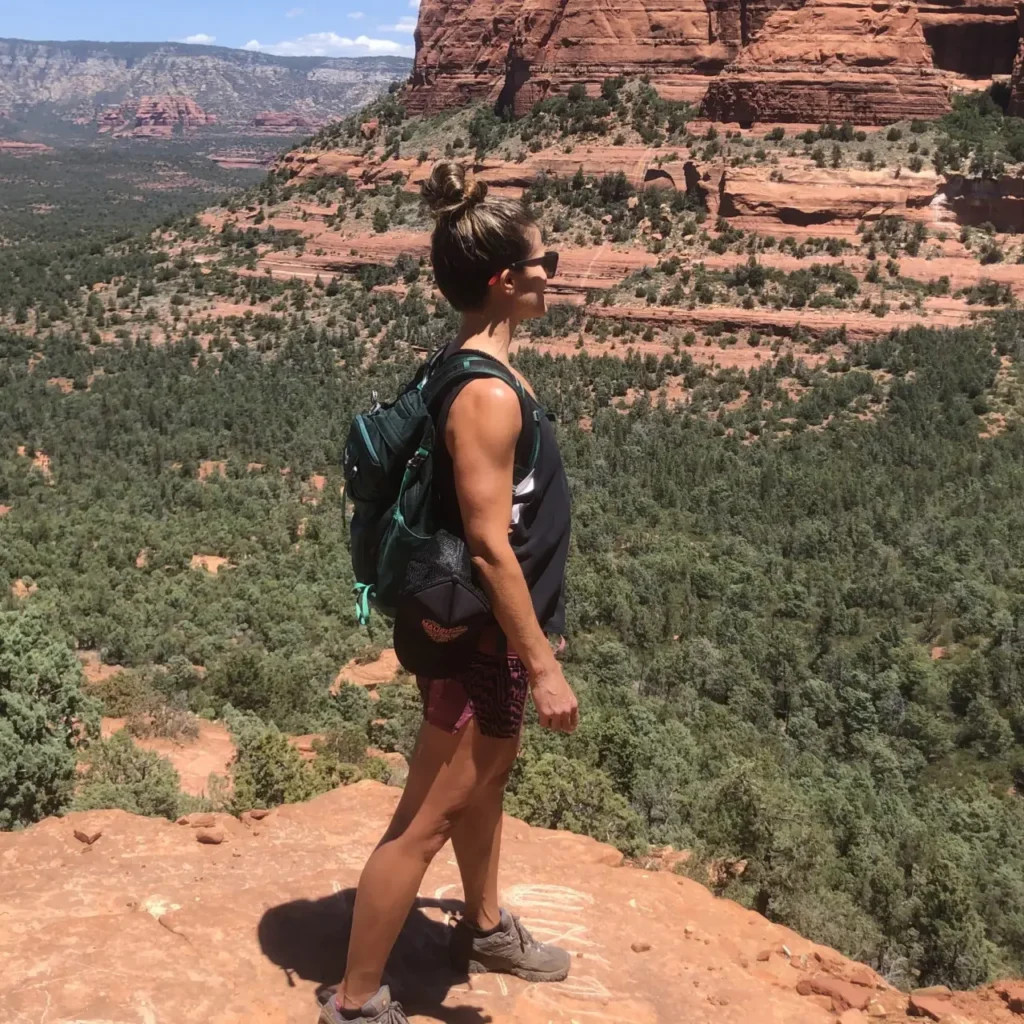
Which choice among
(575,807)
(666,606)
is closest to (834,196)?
(666,606)

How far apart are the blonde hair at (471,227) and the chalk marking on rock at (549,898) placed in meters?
2.38

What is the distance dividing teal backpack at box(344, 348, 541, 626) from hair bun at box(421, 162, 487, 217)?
37cm

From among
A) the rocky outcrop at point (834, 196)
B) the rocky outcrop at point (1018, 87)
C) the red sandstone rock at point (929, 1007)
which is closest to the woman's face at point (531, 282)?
the red sandstone rock at point (929, 1007)

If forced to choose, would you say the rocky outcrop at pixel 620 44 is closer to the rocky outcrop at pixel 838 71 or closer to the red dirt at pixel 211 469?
the rocky outcrop at pixel 838 71

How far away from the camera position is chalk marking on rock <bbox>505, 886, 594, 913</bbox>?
378 centimetres

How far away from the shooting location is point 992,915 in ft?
24.8

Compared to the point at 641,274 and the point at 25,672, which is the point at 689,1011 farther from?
the point at 641,274

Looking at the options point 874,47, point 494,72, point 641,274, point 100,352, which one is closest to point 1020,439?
point 641,274

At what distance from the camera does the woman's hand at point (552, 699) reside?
8.26 feet

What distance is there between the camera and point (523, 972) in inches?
127

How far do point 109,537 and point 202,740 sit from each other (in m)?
8.61

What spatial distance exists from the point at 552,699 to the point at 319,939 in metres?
1.45

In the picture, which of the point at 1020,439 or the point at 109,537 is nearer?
the point at 109,537

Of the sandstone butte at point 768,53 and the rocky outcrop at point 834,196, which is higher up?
the sandstone butte at point 768,53
